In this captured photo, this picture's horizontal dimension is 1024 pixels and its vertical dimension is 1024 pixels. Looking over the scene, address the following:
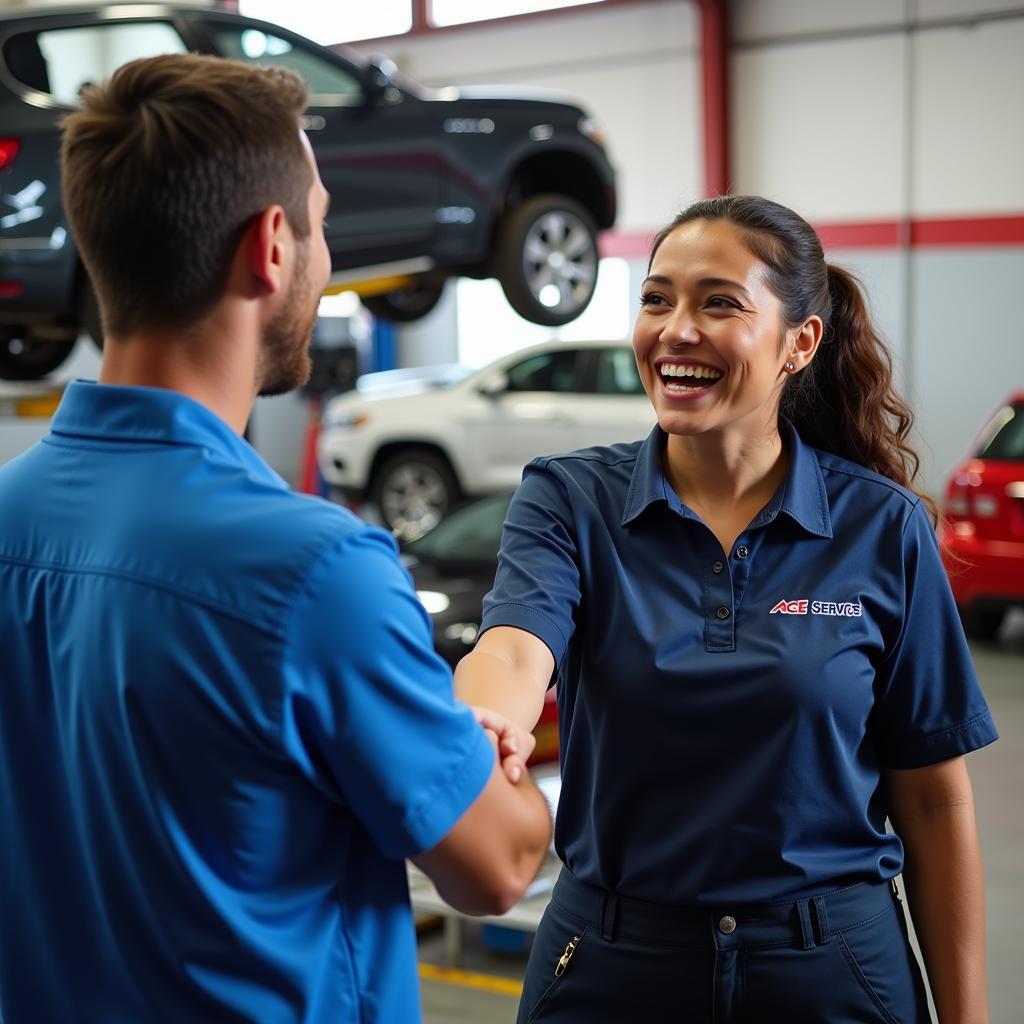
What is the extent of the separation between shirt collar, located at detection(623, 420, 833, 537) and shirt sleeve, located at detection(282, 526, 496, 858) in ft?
2.27

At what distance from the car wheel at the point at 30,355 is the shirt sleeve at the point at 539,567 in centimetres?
435

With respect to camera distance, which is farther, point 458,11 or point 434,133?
point 458,11

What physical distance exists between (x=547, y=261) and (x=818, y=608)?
14.5 ft

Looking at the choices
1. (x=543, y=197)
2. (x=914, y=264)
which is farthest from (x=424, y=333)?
(x=543, y=197)

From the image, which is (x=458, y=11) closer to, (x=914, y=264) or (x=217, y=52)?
(x=914, y=264)

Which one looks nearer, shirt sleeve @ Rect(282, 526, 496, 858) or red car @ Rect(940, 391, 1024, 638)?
shirt sleeve @ Rect(282, 526, 496, 858)

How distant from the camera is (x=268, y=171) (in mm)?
1110

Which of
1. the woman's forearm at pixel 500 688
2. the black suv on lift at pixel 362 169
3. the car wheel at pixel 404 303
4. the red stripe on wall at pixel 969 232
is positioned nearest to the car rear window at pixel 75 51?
the black suv on lift at pixel 362 169

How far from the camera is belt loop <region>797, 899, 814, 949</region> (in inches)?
63.8

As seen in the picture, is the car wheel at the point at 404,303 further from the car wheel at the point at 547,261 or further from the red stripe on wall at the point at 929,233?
the red stripe on wall at the point at 929,233

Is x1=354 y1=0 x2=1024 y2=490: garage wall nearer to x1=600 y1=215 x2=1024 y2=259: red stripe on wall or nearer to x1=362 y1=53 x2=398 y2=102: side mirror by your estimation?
x1=600 y1=215 x2=1024 y2=259: red stripe on wall

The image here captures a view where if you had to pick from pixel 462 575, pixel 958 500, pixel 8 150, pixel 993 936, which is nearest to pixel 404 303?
pixel 462 575

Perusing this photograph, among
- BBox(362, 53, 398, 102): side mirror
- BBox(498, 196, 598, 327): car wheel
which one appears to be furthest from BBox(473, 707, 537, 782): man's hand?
BBox(362, 53, 398, 102): side mirror

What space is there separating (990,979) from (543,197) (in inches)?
141
